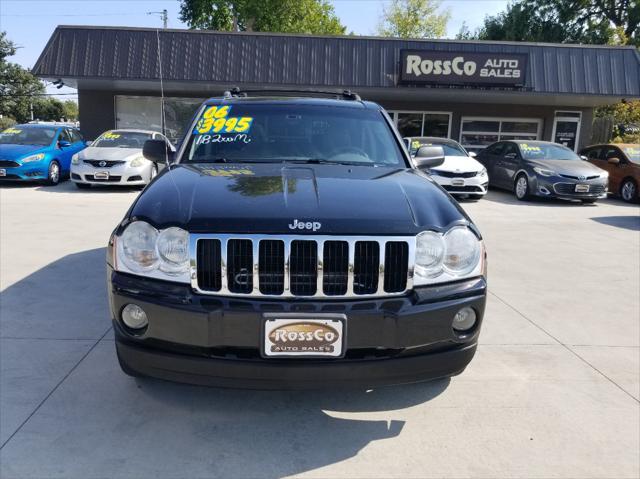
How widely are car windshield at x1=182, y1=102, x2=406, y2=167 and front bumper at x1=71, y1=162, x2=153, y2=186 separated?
824cm

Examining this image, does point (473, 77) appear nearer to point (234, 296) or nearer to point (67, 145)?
point (67, 145)

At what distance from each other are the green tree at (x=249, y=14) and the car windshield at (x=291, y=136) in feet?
105

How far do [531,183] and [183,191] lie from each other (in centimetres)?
→ 1126

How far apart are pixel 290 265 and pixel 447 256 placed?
78 cm

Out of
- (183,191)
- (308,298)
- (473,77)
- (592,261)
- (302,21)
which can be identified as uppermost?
(302,21)

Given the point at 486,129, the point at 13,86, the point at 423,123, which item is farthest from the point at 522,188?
the point at 13,86

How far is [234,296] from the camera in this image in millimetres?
2410

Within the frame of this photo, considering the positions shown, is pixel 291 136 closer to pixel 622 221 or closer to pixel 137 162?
pixel 622 221

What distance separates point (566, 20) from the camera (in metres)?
36.6

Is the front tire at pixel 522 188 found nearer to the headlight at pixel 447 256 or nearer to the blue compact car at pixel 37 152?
the headlight at pixel 447 256

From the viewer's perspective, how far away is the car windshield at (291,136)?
3734mm

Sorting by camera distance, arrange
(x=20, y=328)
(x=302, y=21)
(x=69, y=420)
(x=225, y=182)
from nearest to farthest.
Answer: (x=69, y=420) < (x=225, y=182) < (x=20, y=328) < (x=302, y=21)

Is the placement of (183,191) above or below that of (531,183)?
above

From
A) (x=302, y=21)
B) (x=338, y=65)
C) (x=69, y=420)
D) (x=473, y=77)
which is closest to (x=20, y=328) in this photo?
Result: (x=69, y=420)
